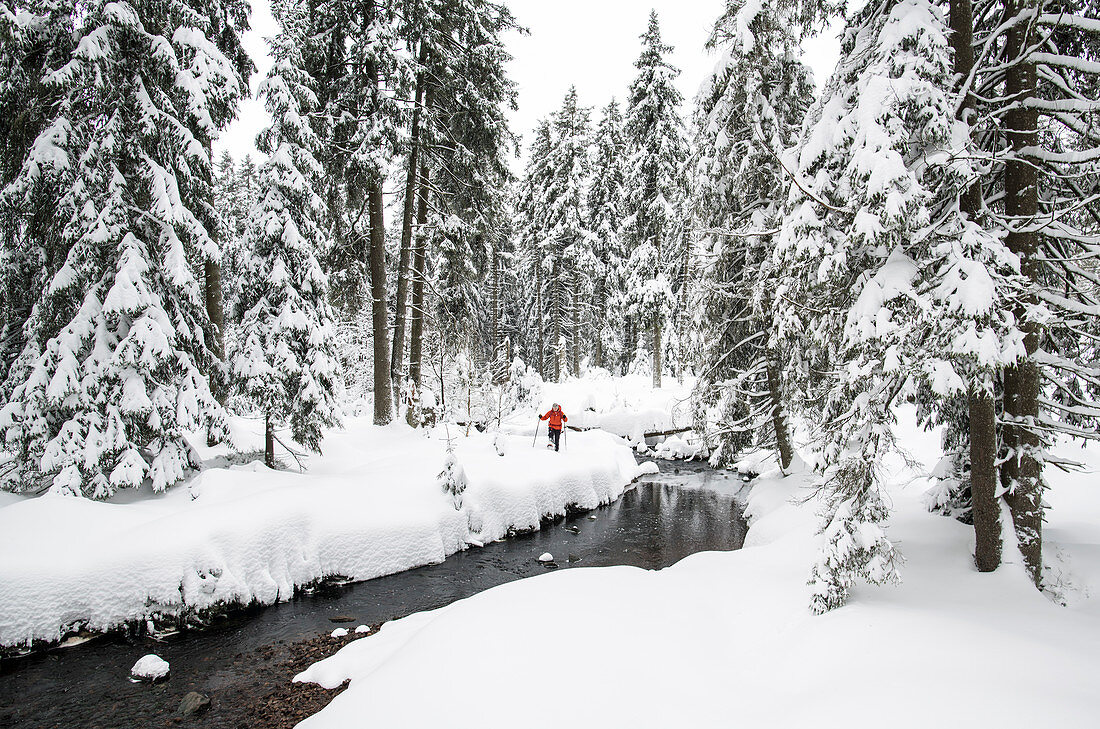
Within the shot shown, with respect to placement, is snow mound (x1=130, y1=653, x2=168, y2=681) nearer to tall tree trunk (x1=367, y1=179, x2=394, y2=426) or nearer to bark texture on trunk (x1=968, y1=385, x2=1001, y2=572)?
tall tree trunk (x1=367, y1=179, x2=394, y2=426)

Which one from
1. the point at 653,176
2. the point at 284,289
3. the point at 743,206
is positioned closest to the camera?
the point at 284,289

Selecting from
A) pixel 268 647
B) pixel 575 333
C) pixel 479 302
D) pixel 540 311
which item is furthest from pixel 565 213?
pixel 268 647

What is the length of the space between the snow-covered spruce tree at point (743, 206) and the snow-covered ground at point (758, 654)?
6.26 meters

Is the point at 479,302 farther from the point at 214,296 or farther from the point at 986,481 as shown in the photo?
the point at 986,481

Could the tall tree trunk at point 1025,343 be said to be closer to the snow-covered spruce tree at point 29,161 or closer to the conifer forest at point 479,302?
the conifer forest at point 479,302

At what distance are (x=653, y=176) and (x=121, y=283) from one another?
72.0 ft

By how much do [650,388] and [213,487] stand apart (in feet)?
76.5

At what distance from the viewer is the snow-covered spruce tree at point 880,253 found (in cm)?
503

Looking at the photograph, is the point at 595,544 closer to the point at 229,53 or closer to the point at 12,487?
the point at 12,487

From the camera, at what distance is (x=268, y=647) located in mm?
7621

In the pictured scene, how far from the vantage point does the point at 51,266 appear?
9766mm

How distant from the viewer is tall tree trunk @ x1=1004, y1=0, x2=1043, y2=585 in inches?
226

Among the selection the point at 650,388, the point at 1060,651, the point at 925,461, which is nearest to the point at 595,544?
the point at 1060,651

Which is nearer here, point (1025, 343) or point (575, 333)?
point (1025, 343)
